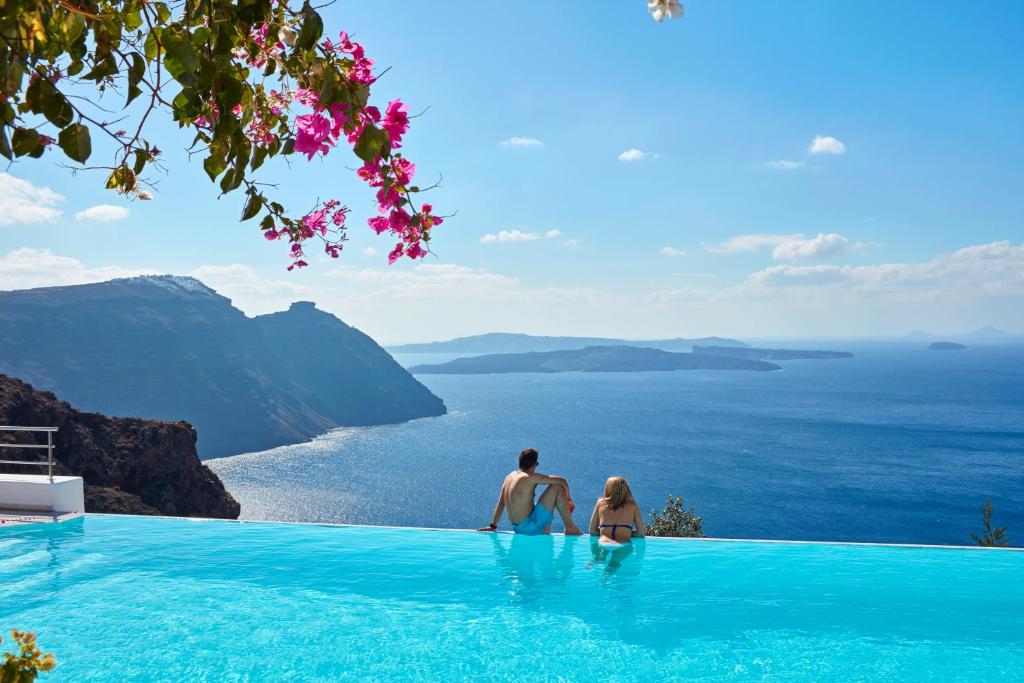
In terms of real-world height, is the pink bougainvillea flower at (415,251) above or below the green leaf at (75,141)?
below

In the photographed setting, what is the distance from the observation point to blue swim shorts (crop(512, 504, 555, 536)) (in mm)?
10501

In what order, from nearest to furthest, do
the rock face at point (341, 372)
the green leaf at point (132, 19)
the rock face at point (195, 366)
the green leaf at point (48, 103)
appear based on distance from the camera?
1. the green leaf at point (48, 103)
2. the green leaf at point (132, 19)
3. the rock face at point (195, 366)
4. the rock face at point (341, 372)

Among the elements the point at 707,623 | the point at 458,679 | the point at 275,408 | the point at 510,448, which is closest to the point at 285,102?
the point at 458,679

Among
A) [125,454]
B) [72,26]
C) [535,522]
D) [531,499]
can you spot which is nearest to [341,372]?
[125,454]

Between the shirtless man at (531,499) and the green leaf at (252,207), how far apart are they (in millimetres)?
8262

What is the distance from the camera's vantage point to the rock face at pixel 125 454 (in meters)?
29.8

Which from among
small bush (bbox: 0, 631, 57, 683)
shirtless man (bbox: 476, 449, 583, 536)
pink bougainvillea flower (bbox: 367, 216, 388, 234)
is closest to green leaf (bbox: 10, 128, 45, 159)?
pink bougainvillea flower (bbox: 367, 216, 388, 234)

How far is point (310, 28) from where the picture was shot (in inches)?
64.6

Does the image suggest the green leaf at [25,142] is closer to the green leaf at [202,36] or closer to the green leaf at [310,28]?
the green leaf at [202,36]

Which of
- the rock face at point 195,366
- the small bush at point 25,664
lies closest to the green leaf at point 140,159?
the small bush at point 25,664

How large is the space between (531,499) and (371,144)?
9.02 metres

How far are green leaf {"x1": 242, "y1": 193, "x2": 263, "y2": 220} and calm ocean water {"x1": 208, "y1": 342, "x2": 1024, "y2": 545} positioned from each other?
6196cm

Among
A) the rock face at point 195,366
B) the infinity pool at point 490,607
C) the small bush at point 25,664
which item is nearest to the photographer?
the small bush at point 25,664

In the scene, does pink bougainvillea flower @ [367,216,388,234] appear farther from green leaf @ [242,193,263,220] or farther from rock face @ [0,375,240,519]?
rock face @ [0,375,240,519]
